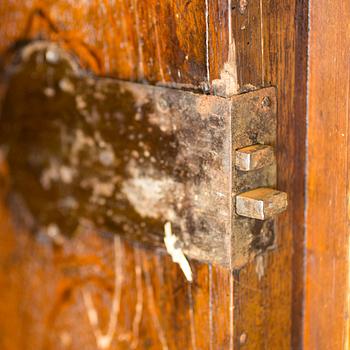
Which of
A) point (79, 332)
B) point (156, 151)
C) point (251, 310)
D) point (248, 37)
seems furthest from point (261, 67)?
point (79, 332)

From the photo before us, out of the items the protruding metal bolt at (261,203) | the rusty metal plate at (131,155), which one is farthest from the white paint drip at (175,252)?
the protruding metal bolt at (261,203)

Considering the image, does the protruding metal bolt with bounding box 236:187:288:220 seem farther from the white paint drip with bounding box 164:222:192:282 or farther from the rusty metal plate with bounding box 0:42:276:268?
the white paint drip with bounding box 164:222:192:282

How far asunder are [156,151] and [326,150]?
187 millimetres

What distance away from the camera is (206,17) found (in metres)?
0.73

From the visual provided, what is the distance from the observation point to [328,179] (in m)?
0.79

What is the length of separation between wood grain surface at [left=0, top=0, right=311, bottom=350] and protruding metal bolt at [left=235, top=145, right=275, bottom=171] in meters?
0.04

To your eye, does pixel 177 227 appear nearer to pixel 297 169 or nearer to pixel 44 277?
pixel 297 169

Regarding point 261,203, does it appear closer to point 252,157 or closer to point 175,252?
point 252,157

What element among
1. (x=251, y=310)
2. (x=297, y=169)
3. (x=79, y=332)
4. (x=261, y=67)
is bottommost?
(x=79, y=332)

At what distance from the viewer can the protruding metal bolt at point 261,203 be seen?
0.73 meters

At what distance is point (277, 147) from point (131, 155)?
0.18 m

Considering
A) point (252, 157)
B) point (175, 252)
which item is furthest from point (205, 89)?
point (175, 252)

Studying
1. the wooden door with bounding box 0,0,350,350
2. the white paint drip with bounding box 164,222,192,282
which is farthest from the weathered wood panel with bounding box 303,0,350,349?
the white paint drip with bounding box 164,222,192,282

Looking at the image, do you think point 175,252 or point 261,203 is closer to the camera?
point 261,203
